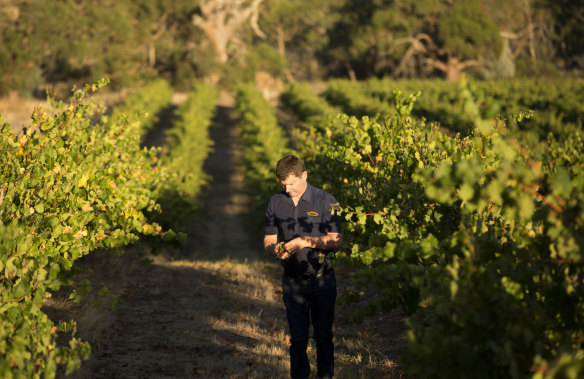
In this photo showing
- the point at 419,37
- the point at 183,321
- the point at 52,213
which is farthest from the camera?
the point at 419,37

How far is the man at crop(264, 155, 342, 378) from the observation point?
4.49 m

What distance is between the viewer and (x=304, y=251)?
451 cm

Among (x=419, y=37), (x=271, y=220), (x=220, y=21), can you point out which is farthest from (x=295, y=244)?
(x=220, y=21)

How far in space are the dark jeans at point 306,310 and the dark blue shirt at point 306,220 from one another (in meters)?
0.11

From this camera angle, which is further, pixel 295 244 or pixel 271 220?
pixel 271 220

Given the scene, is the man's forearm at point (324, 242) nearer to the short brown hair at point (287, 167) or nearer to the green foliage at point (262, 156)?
the short brown hair at point (287, 167)

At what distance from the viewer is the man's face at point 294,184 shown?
449 centimetres

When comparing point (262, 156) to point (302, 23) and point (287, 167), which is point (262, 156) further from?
point (302, 23)

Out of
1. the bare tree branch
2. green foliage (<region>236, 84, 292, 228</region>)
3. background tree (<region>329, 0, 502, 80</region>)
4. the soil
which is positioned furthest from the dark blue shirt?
the bare tree branch

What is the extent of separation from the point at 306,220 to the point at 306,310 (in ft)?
2.36

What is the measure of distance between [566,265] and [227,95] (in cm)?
5073

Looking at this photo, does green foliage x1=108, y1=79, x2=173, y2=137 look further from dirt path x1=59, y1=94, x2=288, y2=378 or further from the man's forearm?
the man's forearm

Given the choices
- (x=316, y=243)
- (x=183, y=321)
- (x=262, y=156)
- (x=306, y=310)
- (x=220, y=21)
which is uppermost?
(x=316, y=243)

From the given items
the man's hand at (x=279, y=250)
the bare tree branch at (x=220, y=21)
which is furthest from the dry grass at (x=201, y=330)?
the bare tree branch at (x=220, y=21)
